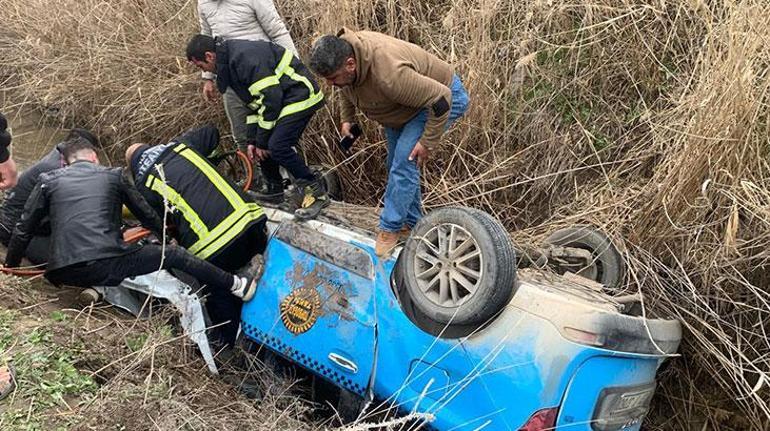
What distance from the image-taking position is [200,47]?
4238mm

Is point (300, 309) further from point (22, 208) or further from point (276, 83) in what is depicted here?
point (22, 208)

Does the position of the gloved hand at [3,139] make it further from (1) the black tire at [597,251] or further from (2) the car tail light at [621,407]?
(2) the car tail light at [621,407]

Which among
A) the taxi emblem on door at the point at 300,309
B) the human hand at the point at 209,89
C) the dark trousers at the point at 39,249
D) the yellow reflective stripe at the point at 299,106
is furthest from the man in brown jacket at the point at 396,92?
the dark trousers at the point at 39,249

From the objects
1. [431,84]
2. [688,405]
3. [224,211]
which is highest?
[431,84]

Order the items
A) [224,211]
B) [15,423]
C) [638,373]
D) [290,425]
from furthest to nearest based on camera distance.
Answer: [224,211] → [290,425] → [638,373] → [15,423]

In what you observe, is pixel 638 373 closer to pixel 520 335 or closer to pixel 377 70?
pixel 520 335

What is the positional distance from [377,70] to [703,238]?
6.10 feet

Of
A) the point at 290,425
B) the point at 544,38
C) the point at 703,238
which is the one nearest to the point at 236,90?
the point at 544,38

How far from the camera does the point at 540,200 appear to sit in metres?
4.23

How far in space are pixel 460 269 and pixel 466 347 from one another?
0.33 metres

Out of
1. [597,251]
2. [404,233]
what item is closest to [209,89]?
[404,233]

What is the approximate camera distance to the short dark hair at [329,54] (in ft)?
10.1

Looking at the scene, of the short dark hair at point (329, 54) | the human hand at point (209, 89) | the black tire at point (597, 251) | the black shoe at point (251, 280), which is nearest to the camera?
the short dark hair at point (329, 54)

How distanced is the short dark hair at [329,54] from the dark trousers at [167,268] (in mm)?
1269
